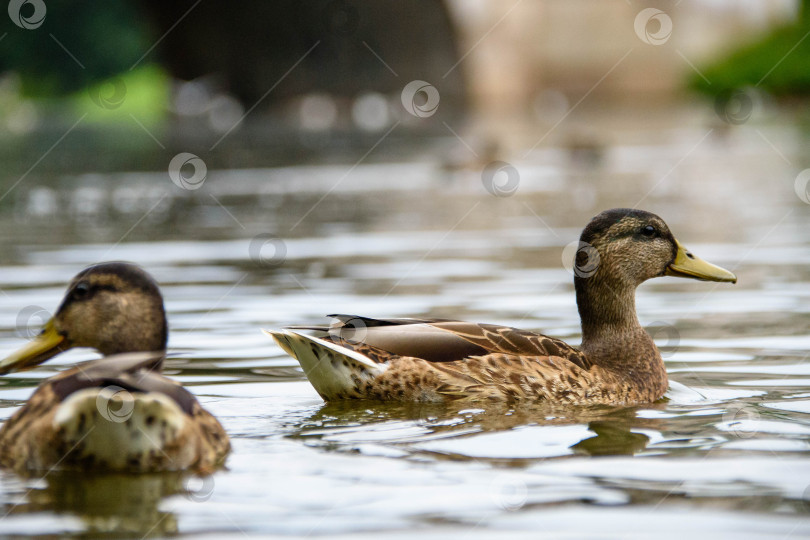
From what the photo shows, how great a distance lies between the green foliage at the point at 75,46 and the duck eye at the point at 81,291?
181 feet

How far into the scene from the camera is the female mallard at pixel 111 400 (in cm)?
448

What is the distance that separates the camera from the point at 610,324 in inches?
265

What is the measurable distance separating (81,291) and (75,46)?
6111 centimetres

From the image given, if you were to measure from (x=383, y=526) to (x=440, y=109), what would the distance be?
38.2 meters

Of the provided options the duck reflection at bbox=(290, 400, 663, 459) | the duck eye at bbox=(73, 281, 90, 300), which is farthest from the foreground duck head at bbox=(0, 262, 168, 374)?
the duck reflection at bbox=(290, 400, 663, 459)

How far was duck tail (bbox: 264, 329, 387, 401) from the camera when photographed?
594 centimetres

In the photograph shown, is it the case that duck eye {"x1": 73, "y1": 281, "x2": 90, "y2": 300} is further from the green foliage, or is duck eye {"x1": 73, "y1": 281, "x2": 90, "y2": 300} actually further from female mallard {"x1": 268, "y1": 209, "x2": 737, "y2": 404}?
the green foliage

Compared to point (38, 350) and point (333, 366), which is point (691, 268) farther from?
point (38, 350)

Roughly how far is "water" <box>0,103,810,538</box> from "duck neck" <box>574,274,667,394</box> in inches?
10.9

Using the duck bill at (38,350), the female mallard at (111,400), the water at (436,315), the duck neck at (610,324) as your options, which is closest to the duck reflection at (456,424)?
the water at (436,315)

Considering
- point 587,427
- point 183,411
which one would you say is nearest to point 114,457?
point 183,411

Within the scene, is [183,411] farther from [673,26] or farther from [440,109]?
[673,26]

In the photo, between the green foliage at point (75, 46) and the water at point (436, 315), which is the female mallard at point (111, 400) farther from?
the green foliage at point (75, 46)

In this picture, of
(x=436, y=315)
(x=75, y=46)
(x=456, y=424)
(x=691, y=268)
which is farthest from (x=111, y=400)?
(x=75, y=46)
